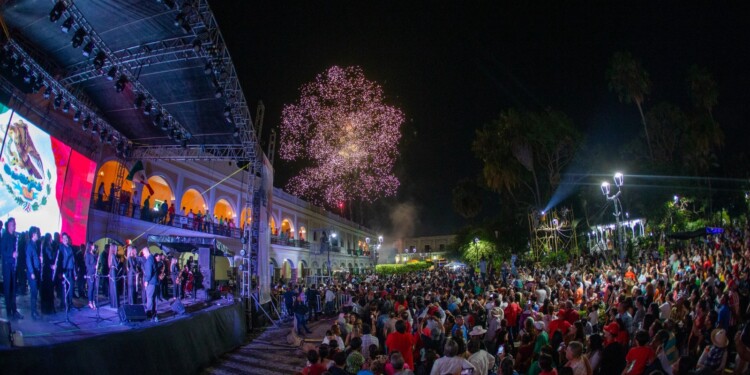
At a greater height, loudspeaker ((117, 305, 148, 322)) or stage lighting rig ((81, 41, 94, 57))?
stage lighting rig ((81, 41, 94, 57))

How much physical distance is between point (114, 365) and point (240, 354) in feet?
18.0

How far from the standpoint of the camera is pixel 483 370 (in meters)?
5.70

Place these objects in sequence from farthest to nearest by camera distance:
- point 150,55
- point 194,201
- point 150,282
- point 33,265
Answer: point 194,201, point 150,55, point 150,282, point 33,265

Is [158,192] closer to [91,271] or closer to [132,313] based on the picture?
[91,271]

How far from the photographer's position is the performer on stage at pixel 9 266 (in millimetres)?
8141

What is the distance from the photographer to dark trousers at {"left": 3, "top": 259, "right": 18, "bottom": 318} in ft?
26.7

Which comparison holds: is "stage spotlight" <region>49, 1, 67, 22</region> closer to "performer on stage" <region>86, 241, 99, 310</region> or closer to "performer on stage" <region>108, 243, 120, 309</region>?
"performer on stage" <region>86, 241, 99, 310</region>

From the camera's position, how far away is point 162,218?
854 inches

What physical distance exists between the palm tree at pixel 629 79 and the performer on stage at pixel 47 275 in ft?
116

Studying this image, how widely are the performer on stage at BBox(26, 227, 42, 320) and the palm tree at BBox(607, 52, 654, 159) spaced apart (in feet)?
117

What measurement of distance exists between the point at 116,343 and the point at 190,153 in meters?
12.3

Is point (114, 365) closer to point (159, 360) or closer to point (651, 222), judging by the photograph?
point (159, 360)

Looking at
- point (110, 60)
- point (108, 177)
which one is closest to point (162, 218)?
point (108, 177)

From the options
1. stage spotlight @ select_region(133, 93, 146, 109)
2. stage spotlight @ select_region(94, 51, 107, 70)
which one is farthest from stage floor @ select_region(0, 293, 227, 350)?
stage spotlight @ select_region(94, 51, 107, 70)
